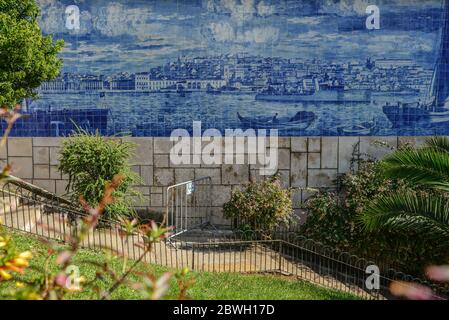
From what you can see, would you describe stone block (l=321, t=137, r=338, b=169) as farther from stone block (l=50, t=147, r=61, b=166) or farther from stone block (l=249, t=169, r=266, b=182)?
stone block (l=50, t=147, r=61, b=166)

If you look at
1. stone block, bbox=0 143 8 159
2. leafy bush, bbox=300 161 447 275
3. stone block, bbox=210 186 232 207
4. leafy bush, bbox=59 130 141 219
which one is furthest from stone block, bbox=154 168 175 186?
stone block, bbox=0 143 8 159

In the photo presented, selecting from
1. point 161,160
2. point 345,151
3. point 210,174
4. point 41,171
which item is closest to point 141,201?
point 161,160

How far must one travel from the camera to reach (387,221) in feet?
28.1

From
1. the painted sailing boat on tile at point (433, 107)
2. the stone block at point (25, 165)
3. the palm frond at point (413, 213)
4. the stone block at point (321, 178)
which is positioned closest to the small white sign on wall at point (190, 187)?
the stone block at point (321, 178)

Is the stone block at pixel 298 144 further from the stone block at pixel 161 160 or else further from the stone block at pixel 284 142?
the stone block at pixel 161 160

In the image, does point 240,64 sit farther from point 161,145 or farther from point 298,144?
point 161,145

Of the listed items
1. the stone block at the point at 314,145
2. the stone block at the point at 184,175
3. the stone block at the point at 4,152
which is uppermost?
the stone block at the point at 314,145

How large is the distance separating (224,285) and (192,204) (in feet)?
13.7

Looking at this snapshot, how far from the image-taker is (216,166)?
37.8 feet

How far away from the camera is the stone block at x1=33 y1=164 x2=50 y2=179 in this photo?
1153 cm

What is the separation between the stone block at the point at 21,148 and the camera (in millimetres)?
11477

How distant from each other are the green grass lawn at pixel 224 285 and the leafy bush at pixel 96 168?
1384 mm

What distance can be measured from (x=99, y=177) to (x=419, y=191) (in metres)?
5.51

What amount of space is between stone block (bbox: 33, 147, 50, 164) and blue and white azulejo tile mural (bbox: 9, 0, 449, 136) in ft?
1.09
